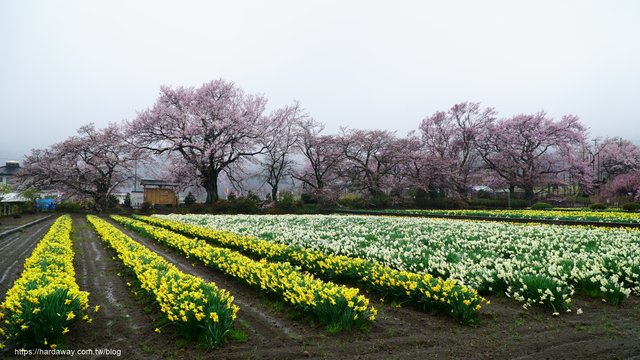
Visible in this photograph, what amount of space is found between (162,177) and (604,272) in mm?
43578

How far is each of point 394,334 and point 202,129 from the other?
34.1m

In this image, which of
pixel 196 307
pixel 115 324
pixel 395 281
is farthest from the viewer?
pixel 395 281

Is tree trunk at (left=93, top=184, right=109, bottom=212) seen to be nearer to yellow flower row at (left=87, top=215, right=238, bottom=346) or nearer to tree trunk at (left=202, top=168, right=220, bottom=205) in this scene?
tree trunk at (left=202, top=168, right=220, bottom=205)

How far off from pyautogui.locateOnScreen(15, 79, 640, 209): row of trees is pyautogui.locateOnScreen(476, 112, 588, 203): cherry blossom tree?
11 centimetres

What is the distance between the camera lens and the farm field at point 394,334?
4379mm

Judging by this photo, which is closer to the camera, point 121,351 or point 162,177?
point 121,351

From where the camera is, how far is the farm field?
14.4 ft

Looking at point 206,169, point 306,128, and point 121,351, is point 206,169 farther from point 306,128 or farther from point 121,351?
point 121,351

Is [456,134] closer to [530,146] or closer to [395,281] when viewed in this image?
[530,146]

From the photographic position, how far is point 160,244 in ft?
46.9

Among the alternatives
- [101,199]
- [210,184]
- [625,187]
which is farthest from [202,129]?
[625,187]

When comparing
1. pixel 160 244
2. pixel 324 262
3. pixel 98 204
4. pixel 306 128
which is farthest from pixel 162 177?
pixel 324 262

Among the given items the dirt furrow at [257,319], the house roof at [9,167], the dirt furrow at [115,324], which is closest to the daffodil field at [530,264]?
the dirt furrow at [257,319]

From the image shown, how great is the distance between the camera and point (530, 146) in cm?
4516
